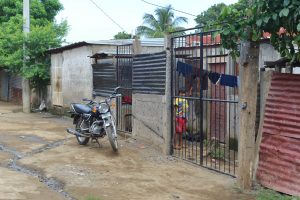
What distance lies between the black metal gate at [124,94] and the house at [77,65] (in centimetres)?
35

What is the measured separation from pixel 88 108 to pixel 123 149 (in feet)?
3.88

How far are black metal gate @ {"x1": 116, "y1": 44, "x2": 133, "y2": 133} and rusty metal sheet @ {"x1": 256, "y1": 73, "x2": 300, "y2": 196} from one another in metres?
5.11

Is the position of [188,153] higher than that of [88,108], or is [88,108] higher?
[88,108]

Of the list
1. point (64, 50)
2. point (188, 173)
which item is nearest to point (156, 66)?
point (188, 173)

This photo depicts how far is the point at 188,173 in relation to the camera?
7.18 meters

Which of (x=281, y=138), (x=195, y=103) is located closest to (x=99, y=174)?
(x=281, y=138)

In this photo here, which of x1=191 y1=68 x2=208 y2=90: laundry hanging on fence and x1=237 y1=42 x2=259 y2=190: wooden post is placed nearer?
x1=237 y1=42 x2=259 y2=190: wooden post

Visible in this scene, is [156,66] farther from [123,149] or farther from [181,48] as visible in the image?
[123,149]

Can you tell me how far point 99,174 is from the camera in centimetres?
694

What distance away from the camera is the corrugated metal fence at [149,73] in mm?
8789

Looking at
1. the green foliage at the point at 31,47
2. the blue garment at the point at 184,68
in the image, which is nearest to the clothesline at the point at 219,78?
the blue garment at the point at 184,68

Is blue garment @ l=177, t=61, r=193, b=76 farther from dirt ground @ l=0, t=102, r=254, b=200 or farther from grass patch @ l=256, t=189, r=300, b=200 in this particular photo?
grass patch @ l=256, t=189, r=300, b=200

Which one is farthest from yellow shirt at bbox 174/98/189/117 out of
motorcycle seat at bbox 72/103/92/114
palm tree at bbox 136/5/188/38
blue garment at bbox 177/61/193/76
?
palm tree at bbox 136/5/188/38

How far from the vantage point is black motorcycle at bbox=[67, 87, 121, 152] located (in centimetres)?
854
